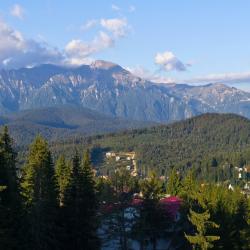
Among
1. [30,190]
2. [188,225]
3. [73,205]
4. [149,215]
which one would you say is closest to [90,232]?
[73,205]

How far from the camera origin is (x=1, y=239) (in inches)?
1176

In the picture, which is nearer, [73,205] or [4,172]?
[4,172]

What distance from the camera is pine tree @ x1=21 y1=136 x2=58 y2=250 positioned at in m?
38.1

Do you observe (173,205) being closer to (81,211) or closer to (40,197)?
(81,211)

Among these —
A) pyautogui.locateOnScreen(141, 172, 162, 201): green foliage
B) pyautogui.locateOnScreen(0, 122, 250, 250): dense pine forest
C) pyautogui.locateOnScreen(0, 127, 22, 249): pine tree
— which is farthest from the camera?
pyautogui.locateOnScreen(141, 172, 162, 201): green foliage

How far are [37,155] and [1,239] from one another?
13.2 metres

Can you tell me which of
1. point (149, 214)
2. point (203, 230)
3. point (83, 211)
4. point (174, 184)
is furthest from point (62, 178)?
point (174, 184)

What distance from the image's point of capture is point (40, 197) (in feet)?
136

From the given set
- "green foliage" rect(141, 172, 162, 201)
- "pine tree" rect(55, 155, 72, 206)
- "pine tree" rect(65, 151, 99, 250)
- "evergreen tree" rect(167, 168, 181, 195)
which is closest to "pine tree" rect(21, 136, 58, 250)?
"pine tree" rect(65, 151, 99, 250)

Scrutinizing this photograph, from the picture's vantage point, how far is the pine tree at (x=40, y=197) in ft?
125

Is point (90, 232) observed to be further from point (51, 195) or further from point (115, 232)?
point (115, 232)

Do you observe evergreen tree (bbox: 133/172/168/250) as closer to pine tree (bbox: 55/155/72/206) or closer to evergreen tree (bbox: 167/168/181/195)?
pine tree (bbox: 55/155/72/206)

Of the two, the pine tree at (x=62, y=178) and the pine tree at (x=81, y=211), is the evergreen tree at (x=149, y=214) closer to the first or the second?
the pine tree at (x=81, y=211)

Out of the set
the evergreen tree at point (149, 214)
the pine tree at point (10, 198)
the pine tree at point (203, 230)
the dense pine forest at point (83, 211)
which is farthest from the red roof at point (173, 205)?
the pine tree at point (10, 198)
